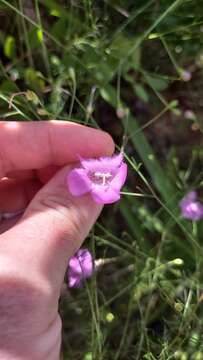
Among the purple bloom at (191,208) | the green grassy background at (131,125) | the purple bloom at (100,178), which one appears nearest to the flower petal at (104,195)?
the purple bloom at (100,178)

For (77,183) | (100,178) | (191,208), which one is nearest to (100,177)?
(100,178)

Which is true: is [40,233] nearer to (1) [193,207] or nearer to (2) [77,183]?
(2) [77,183]

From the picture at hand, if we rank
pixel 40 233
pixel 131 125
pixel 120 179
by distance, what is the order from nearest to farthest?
pixel 40 233 → pixel 120 179 → pixel 131 125

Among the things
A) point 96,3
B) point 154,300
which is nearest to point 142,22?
point 96,3

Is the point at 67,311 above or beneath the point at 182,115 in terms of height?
beneath

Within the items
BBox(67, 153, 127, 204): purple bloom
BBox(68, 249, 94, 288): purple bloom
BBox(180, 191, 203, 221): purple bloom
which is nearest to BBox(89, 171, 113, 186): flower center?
BBox(67, 153, 127, 204): purple bloom

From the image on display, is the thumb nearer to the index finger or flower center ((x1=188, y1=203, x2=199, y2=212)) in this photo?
the index finger

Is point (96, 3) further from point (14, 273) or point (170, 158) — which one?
point (14, 273)
